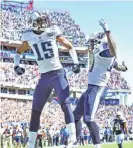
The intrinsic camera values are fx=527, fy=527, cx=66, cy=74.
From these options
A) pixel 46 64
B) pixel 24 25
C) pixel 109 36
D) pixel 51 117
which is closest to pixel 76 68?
pixel 46 64

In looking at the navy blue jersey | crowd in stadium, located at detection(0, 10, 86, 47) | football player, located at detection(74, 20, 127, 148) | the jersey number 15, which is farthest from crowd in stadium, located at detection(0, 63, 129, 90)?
the jersey number 15

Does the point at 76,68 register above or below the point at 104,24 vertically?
below

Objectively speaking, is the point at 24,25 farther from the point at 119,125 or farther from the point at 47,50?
the point at 47,50

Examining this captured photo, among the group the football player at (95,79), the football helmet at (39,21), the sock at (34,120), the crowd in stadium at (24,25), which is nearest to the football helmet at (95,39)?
the football player at (95,79)

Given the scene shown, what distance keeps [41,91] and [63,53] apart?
52870mm

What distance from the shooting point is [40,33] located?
26.3ft

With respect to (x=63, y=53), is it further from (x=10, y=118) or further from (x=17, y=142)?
(x=17, y=142)

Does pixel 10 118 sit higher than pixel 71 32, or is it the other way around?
pixel 71 32

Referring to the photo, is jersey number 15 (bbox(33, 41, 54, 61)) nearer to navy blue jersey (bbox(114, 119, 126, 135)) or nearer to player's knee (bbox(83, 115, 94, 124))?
player's knee (bbox(83, 115, 94, 124))

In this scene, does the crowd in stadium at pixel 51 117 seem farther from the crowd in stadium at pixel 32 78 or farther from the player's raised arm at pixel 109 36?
the player's raised arm at pixel 109 36

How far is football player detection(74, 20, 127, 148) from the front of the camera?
8.45 meters

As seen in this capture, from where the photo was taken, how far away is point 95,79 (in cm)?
875

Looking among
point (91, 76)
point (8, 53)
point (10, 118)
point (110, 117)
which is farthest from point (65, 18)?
point (91, 76)

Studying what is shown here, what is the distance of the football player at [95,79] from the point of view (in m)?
8.45
